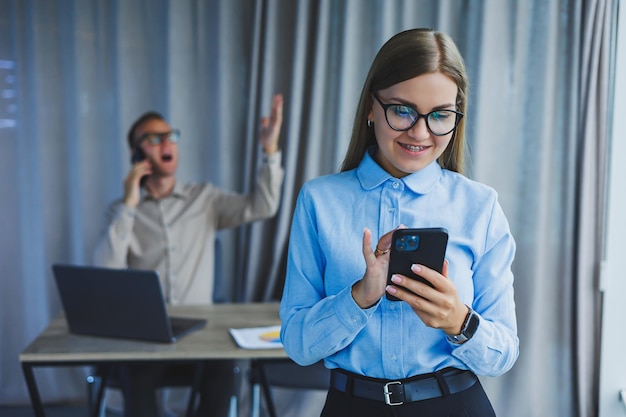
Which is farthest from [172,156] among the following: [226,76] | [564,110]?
[564,110]

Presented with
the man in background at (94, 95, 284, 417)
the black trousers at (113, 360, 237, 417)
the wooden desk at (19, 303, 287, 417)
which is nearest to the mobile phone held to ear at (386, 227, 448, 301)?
the wooden desk at (19, 303, 287, 417)

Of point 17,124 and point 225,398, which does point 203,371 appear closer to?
point 225,398

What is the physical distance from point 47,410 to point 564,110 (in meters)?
2.95

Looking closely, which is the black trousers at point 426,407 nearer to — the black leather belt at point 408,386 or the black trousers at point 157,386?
the black leather belt at point 408,386

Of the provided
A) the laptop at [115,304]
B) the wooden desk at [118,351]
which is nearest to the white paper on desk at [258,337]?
the wooden desk at [118,351]

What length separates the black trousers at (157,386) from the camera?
8.25 feet

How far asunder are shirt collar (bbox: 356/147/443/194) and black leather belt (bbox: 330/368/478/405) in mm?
311

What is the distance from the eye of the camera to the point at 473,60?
3.33 m

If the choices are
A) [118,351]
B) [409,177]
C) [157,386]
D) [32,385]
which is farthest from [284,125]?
[409,177]

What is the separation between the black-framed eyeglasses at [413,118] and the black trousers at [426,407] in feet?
1.43

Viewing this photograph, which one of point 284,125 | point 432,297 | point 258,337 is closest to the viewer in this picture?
point 432,297

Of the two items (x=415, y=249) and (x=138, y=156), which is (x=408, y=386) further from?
(x=138, y=156)

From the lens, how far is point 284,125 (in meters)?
3.42

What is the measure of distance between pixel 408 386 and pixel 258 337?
119cm
